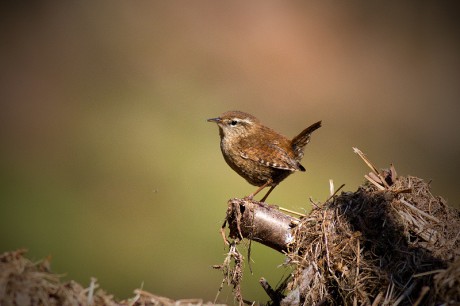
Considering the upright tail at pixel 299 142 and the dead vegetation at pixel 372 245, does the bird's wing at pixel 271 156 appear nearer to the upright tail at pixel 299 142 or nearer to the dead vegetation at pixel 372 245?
the upright tail at pixel 299 142

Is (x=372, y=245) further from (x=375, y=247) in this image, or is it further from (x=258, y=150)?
(x=258, y=150)

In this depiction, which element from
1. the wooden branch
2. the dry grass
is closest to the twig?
the dry grass

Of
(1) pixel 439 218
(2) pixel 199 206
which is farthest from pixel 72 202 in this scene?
(1) pixel 439 218

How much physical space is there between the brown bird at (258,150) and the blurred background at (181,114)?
283 cm

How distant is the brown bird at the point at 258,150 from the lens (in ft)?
21.2

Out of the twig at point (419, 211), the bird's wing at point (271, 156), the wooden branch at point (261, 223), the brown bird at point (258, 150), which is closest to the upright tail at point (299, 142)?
the brown bird at point (258, 150)

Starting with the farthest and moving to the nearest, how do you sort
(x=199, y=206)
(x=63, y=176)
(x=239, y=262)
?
1. (x=63, y=176)
2. (x=199, y=206)
3. (x=239, y=262)

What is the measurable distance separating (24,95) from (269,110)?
5.94 m

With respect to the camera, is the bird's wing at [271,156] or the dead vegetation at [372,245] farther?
the bird's wing at [271,156]

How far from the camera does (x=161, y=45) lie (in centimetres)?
1700

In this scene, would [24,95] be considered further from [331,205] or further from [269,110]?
Result: [331,205]

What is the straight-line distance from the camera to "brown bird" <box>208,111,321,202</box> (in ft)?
21.2

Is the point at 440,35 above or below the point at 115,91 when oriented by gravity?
above

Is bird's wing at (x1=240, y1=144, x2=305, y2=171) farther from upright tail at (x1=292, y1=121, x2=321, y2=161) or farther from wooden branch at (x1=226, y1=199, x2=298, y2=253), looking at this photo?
wooden branch at (x1=226, y1=199, x2=298, y2=253)
